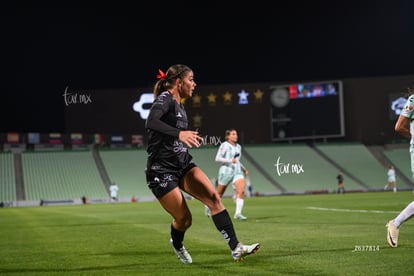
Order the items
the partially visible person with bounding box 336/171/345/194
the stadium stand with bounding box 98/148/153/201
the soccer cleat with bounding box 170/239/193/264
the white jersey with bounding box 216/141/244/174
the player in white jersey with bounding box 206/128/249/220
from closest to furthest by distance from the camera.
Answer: the soccer cleat with bounding box 170/239/193/264
the player in white jersey with bounding box 206/128/249/220
the white jersey with bounding box 216/141/244/174
the partially visible person with bounding box 336/171/345/194
the stadium stand with bounding box 98/148/153/201

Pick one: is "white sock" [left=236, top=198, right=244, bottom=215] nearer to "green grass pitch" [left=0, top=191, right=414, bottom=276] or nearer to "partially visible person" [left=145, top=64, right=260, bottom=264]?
"green grass pitch" [left=0, top=191, right=414, bottom=276]

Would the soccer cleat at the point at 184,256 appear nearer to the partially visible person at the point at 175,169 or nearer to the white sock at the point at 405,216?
the partially visible person at the point at 175,169

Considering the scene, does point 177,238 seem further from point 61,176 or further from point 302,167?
point 61,176

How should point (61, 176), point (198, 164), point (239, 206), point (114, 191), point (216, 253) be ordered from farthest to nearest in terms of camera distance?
point (198, 164), point (61, 176), point (114, 191), point (239, 206), point (216, 253)

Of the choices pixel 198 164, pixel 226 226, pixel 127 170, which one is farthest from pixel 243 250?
pixel 127 170

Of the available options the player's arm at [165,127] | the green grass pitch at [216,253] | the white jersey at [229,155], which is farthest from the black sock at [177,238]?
the white jersey at [229,155]

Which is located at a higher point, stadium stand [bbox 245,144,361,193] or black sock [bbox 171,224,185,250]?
black sock [bbox 171,224,185,250]

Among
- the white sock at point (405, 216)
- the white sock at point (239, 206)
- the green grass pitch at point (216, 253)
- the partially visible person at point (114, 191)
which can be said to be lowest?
the partially visible person at point (114, 191)

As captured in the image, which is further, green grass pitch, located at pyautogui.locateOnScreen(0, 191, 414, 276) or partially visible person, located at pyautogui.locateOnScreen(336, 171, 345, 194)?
partially visible person, located at pyautogui.locateOnScreen(336, 171, 345, 194)

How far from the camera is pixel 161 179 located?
7.32 meters

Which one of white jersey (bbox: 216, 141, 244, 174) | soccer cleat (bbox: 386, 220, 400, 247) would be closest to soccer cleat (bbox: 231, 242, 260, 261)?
soccer cleat (bbox: 386, 220, 400, 247)

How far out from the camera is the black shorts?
7.30 metres

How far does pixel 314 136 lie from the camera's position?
53969 millimetres

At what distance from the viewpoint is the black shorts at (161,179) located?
7304 millimetres
